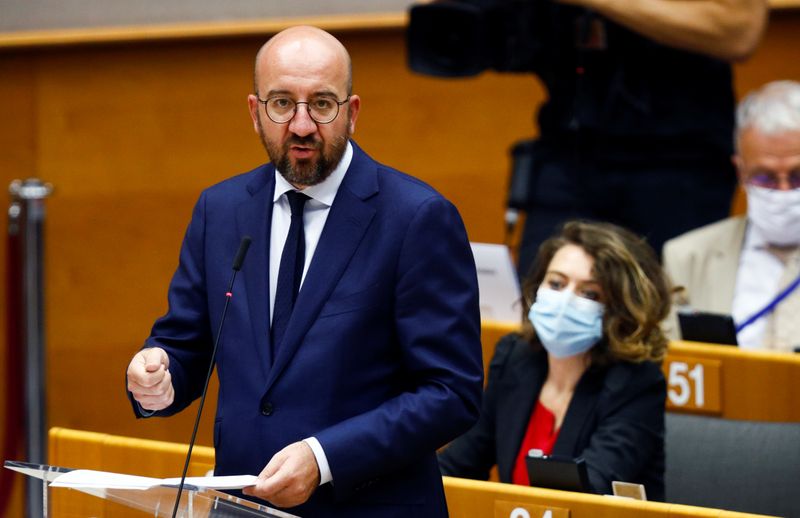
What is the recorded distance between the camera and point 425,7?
3816 millimetres

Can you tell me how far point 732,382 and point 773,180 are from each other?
0.69 meters

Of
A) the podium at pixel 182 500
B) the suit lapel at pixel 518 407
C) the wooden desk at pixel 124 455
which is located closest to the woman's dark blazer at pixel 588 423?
the suit lapel at pixel 518 407

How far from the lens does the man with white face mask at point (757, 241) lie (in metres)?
3.85

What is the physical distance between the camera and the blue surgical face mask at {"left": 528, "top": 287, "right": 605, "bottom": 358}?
320 centimetres

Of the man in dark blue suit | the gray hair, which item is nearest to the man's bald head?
the man in dark blue suit

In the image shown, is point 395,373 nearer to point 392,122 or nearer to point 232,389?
point 232,389

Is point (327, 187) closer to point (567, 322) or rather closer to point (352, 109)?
point (352, 109)

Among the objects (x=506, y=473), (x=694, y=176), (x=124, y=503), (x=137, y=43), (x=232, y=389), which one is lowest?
(x=506, y=473)

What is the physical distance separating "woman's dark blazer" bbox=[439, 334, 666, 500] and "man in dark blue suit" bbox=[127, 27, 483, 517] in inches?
38.1

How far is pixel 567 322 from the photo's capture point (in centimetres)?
320

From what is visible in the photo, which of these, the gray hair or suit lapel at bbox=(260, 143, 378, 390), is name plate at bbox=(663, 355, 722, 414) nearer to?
the gray hair

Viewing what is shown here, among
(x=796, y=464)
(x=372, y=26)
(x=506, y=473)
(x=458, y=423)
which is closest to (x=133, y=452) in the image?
(x=506, y=473)

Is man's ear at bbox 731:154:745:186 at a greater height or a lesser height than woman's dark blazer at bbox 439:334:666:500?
greater

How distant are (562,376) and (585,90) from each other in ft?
2.97
